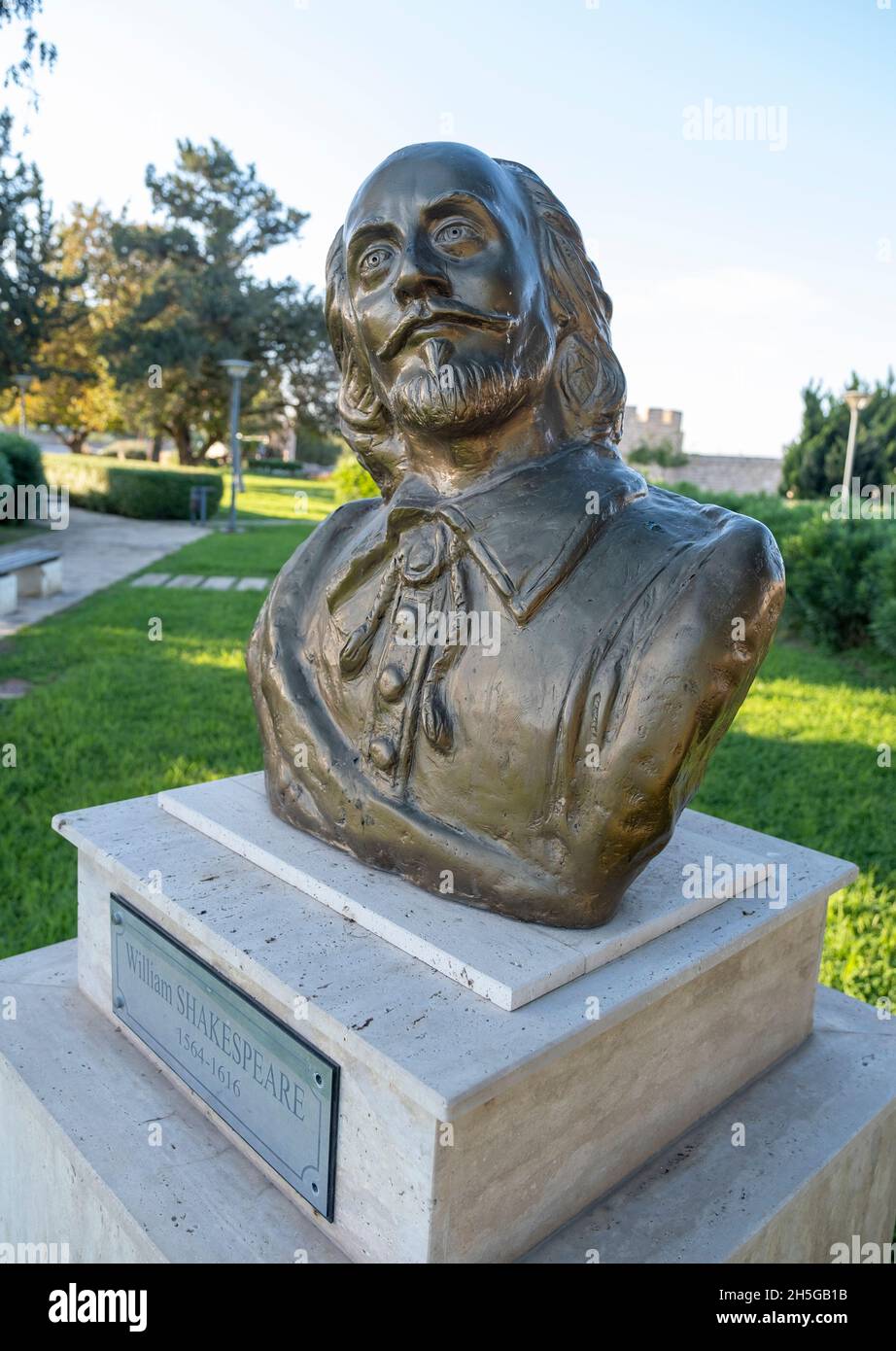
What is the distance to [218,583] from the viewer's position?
1026 centimetres

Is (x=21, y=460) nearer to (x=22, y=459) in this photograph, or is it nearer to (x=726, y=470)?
(x=22, y=459)

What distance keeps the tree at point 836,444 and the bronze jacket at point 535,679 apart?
60.3ft

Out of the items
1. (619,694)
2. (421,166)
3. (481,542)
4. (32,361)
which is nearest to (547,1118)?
(619,694)

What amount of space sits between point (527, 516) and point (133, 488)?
17414 mm

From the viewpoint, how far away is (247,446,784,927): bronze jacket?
5.82 feet

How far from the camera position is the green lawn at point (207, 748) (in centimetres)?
351

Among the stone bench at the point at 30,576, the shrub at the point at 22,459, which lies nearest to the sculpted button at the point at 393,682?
the stone bench at the point at 30,576

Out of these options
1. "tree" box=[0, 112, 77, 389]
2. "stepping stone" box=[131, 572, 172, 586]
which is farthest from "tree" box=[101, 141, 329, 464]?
"stepping stone" box=[131, 572, 172, 586]

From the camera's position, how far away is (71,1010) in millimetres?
2434

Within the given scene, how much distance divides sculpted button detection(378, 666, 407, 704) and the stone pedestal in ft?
1.32

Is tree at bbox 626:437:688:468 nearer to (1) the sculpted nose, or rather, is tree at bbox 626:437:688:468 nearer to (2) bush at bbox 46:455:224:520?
(2) bush at bbox 46:455:224:520
